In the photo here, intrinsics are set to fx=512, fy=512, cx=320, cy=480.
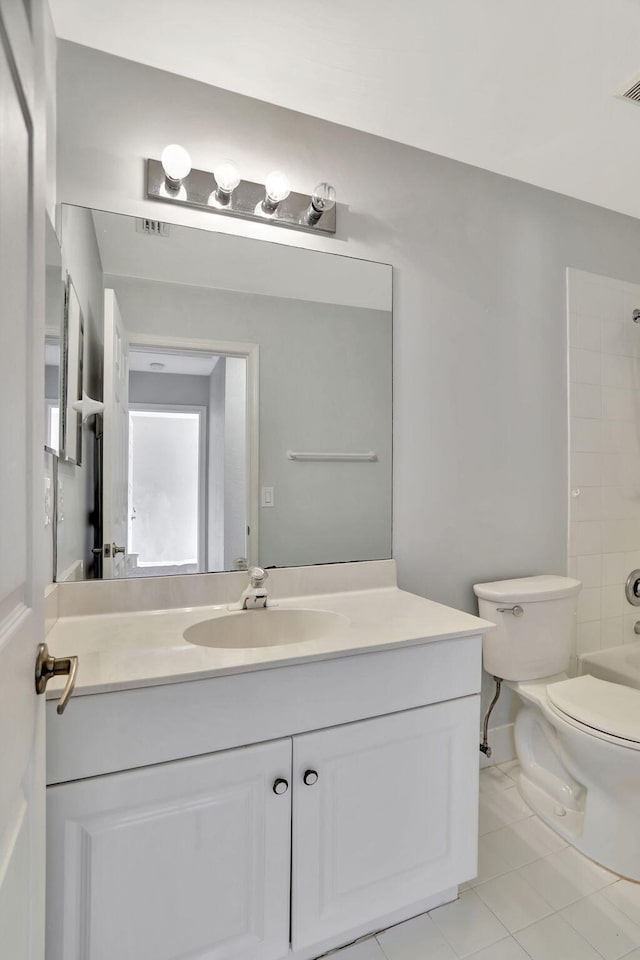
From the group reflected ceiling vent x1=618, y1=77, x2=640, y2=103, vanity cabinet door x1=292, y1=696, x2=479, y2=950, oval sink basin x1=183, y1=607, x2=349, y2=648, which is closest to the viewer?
vanity cabinet door x1=292, y1=696, x2=479, y2=950

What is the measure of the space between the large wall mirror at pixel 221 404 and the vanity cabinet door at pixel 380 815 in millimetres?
588

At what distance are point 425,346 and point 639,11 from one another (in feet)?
3.21

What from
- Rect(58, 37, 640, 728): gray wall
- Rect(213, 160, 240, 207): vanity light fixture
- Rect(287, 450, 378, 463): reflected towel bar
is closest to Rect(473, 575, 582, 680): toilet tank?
Rect(58, 37, 640, 728): gray wall

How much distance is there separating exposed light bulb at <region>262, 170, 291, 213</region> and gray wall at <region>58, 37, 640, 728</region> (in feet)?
0.24

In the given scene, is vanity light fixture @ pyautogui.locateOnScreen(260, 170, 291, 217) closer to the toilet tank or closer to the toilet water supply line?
the toilet tank

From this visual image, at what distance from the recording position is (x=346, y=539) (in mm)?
1706

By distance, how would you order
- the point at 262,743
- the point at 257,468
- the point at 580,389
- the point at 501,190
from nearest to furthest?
the point at 262,743 < the point at 257,468 < the point at 501,190 < the point at 580,389

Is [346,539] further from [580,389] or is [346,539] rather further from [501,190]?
[501,190]

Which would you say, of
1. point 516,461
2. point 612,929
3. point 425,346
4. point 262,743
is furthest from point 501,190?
point 612,929

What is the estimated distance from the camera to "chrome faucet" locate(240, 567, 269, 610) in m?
1.45

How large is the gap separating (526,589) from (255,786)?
117 cm

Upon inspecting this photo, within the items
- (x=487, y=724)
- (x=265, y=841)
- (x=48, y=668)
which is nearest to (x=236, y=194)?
(x=48, y=668)

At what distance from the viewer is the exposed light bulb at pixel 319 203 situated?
1570 mm

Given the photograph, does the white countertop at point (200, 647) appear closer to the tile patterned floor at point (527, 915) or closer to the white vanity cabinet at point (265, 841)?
the white vanity cabinet at point (265, 841)
